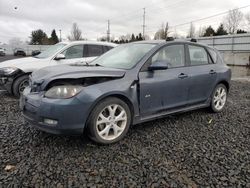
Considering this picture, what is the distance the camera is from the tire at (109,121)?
3.54 m

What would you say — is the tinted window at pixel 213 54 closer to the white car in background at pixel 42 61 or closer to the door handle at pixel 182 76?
the door handle at pixel 182 76

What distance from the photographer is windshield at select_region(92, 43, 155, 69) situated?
4.24 meters

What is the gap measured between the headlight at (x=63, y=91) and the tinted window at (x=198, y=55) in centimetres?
248

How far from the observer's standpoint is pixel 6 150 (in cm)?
347

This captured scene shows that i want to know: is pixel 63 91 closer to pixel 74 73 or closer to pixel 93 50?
pixel 74 73

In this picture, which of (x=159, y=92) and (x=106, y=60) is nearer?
(x=159, y=92)

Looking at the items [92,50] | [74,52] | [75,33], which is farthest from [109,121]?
[75,33]

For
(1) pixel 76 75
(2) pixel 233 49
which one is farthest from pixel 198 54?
(2) pixel 233 49

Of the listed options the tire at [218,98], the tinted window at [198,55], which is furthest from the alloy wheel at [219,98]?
the tinted window at [198,55]

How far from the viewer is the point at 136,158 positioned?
10.9ft

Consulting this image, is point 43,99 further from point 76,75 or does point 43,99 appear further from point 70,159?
point 70,159

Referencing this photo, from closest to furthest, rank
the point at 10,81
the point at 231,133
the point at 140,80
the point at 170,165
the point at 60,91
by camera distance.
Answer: the point at 170,165 < the point at 60,91 < the point at 140,80 < the point at 231,133 < the point at 10,81

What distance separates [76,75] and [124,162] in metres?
1.32

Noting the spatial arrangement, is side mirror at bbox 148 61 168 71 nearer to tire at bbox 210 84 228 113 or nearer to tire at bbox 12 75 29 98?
tire at bbox 210 84 228 113
